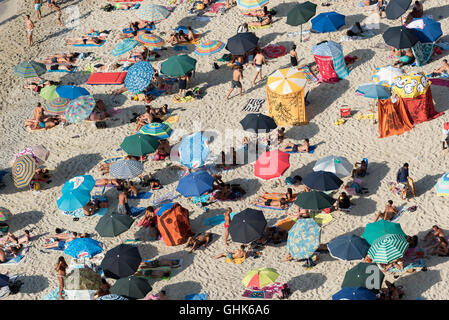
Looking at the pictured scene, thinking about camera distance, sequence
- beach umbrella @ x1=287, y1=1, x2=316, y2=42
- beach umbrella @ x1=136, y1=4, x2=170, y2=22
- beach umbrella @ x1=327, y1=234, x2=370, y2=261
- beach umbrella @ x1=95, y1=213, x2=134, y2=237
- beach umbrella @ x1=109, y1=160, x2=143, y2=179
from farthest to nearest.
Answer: beach umbrella @ x1=136, y1=4, x2=170, y2=22 → beach umbrella @ x1=287, y1=1, x2=316, y2=42 → beach umbrella @ x1=109, y1=160, x2=143, y2=179 → beach umbrella @ x1=95, y1=213, x2=134, y2=237 → beach umbrella @ x1=327, y1=234, x2=370, y2=261

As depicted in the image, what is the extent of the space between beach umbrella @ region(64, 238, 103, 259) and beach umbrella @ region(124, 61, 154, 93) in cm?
938

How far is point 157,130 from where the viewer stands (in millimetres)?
34562

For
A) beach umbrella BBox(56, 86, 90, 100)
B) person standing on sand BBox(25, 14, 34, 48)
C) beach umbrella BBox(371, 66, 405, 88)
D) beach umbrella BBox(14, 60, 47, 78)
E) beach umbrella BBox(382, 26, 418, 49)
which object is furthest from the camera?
person standing on sand BBox(25, 14, 34, 48)

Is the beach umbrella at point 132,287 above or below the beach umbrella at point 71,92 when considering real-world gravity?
below

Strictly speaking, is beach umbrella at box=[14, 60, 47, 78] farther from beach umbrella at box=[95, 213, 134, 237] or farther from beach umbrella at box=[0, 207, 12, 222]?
beach umbrella at box=[95, 213, 134, 237]

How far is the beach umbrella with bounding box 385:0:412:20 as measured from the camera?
124 ft

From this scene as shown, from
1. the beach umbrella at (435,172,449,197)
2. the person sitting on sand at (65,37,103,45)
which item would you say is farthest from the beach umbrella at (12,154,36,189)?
the beach umbrella at (435,172,449,197)

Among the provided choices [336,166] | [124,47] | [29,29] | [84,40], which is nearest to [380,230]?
[336,166]

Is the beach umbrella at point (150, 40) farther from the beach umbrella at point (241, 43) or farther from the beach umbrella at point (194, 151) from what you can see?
the beach umbrella at point (194, 151)

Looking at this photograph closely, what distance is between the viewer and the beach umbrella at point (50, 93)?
37906mm

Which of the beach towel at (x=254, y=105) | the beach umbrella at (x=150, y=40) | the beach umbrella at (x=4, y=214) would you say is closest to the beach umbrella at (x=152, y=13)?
the beach umbrella at (x=150, y=40)

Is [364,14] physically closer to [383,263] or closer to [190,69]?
[190,69]

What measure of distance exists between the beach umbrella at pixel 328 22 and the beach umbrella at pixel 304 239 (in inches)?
511

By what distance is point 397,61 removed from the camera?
1444 inches
